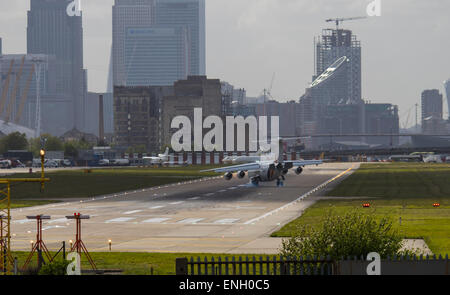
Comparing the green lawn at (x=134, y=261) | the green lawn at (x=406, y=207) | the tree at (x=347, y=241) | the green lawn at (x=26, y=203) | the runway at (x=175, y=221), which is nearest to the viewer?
the tree at (x=347, y=241)

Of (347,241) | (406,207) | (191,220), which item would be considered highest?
(347,241)

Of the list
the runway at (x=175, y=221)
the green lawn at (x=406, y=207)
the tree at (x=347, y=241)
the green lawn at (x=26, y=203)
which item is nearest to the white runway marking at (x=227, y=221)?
the runway at (x=175, y=221)

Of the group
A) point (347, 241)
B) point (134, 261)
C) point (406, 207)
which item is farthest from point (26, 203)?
point (347, 241)

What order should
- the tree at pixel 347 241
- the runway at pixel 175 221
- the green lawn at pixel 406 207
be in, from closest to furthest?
the tree at pixel 347 241 → the runway at pixel 175 221 → the green lawn at pixel 406 207

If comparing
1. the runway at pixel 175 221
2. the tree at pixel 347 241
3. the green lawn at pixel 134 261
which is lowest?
the runway at pixel 175 221

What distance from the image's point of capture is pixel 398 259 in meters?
29.3

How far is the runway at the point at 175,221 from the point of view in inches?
2052

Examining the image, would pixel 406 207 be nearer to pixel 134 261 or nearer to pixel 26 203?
pixel 26 203

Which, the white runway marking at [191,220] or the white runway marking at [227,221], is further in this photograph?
the white runway marking at [191,220]

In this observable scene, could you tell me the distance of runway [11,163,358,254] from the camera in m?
52.1

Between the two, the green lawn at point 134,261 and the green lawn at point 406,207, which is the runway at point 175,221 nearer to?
the green lawn at point 406,207

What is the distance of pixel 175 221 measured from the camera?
228ft
